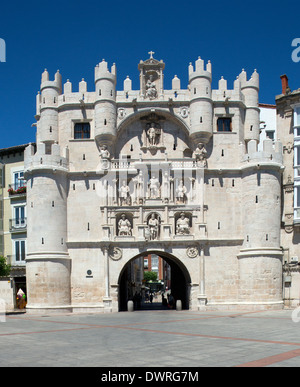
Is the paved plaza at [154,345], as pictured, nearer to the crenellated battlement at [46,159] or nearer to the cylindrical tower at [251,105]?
the crenellated battlement at [46,159]

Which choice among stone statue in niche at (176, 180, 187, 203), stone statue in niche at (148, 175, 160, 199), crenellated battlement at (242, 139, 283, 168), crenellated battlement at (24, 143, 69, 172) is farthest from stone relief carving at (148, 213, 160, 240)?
crenellated battlement at (242, 139, 283, 168)

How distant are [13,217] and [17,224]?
1.01 m

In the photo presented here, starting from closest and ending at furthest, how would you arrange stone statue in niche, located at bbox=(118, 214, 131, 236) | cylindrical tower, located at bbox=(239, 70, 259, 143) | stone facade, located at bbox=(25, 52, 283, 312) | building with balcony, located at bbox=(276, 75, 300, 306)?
stone facade, located at bbox=(25, 52, 283, 312)
stone statue in niche, located at bbox=(118, 214, 131, 236)
building with balcony, located at bbox=(276, 75, 300, 306)
cylindrical tower, located at bbox=(239, 70, 259, 143)

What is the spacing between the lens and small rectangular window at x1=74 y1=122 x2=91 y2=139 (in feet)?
140

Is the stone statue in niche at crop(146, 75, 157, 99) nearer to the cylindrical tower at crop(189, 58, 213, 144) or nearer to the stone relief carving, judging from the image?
the cylindrical tower at crop(189, 58, 213, 144)

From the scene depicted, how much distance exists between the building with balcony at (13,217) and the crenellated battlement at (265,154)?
68.8 ft

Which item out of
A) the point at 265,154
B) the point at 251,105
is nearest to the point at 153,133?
the point at 251,105

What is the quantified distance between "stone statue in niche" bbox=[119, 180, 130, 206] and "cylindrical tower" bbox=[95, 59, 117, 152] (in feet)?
11.4

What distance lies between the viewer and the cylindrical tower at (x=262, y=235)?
129 feet

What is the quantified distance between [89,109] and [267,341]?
1114 inches

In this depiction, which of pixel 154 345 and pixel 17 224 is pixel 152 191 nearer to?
pixel 17 224

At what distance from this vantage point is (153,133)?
42.4m
